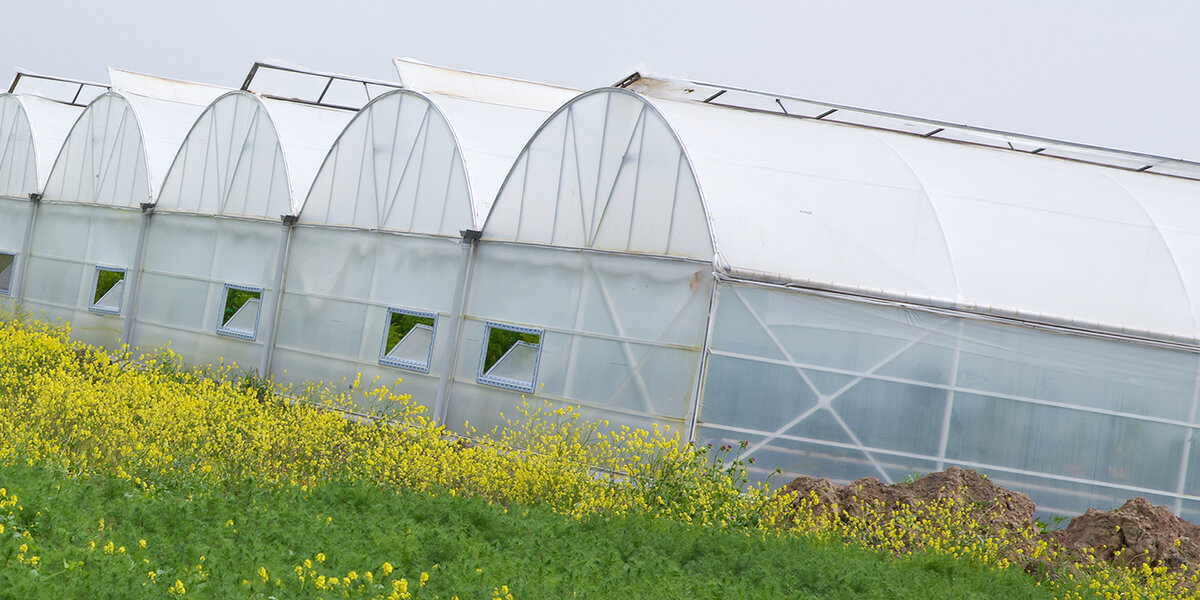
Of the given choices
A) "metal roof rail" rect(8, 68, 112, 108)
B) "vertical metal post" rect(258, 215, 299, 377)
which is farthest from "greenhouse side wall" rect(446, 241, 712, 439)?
"metal roof rail" rect(8, 68, 112, 108)

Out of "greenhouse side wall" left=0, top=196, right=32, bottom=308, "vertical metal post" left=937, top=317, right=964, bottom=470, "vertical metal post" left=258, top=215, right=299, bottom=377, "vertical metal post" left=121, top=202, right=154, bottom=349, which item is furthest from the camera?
"greenhouse side wall" left=0, top=196, right=32, bottom=308

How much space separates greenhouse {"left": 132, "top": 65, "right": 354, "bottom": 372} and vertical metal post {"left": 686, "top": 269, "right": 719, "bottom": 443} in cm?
853

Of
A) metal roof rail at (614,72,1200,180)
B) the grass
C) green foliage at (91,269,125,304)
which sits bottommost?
the grass

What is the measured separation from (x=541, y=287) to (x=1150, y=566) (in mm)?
7467

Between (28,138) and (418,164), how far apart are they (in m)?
14.4

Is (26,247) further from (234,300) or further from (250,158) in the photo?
(234,300)

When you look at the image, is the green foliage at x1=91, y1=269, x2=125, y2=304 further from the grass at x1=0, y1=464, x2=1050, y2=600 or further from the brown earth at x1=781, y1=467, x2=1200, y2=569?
the brown earth at x1=781, y1=467, x2=1200, y2=569

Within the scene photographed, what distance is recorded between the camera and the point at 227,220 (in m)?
19.3

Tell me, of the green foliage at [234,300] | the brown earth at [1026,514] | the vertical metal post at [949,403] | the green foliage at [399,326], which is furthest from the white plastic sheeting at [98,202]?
the vertical metal post at [949,403]

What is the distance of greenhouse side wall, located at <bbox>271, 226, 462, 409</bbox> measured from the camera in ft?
50.5

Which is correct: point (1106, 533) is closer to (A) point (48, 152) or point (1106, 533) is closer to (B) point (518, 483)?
(B) point (518, 483)

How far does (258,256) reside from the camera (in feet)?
61.2

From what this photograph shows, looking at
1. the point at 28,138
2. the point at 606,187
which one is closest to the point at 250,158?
the point at 606,187

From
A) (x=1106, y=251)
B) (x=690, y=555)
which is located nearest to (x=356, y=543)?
(x=690, y=555)
